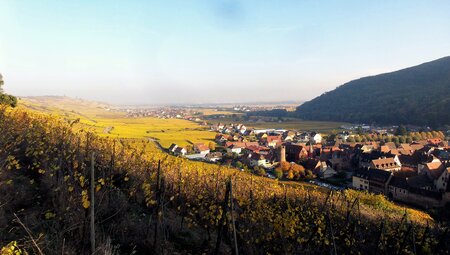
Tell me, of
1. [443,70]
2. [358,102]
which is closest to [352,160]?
[358,102]

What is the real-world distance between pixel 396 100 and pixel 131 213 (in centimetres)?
14520

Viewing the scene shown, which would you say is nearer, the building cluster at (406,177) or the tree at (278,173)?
the building cluster at (406,177)

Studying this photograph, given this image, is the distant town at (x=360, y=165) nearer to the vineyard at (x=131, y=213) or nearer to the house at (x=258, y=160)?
the house at (x=258, y=160)

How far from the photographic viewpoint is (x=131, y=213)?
8875 mm

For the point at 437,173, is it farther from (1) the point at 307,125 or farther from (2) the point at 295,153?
(1) the point at 307,125

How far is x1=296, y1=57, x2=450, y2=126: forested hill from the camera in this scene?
108 meters

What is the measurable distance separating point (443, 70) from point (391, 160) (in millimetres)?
147812

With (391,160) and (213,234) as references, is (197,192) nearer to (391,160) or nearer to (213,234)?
(213,234)

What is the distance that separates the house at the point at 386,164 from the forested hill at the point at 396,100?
61261mm

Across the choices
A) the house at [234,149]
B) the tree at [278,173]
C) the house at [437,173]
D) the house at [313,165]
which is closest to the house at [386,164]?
the house at [437,173]

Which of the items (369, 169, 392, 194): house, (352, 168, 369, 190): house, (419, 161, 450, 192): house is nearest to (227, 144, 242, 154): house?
(352, 168, 369, 190): house

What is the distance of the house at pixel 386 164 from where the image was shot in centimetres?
4725

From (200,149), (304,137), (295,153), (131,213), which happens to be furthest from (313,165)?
(131,213)

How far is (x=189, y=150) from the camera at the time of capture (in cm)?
5831
